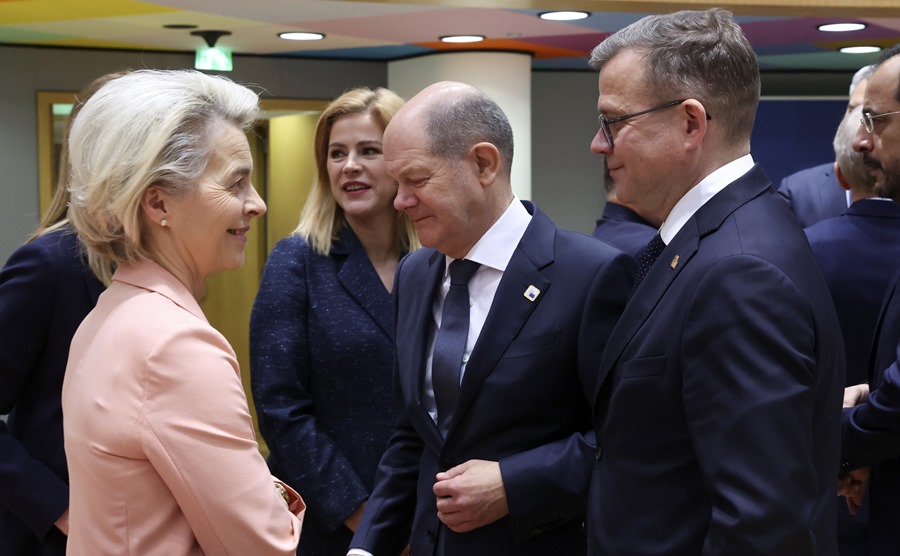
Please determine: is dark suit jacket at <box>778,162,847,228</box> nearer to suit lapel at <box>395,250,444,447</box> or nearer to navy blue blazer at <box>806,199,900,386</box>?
navy blue blazer at <box>806,199,900,386</box>

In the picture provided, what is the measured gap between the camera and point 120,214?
5.59 feet

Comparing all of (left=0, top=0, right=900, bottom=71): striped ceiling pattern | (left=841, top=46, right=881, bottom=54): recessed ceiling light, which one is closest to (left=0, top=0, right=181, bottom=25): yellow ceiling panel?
(left=0, top=0, right=900, bottom=71): striped ceiling pattern

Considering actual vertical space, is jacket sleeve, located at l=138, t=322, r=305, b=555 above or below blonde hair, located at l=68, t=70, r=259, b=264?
below

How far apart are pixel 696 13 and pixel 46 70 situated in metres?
6.46

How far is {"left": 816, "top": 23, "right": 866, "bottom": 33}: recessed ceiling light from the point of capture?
6.56 metres

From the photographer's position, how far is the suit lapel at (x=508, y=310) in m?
2.18

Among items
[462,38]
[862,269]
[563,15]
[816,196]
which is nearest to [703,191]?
[862,269]

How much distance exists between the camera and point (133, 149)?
5.57 ft

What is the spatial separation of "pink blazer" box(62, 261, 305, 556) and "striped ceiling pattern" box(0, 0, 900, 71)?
3.47m

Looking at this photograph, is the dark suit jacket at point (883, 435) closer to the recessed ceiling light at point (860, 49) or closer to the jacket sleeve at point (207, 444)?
the jacket sleeve at point (207, 444)

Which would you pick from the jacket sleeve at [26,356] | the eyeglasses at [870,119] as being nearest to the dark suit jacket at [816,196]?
the eyeglasses at [870,119]

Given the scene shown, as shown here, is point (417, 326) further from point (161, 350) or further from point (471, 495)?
point (161, 350)

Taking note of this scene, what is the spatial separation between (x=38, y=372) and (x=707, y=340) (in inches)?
63.7

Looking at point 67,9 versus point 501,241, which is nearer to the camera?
point 501,241
